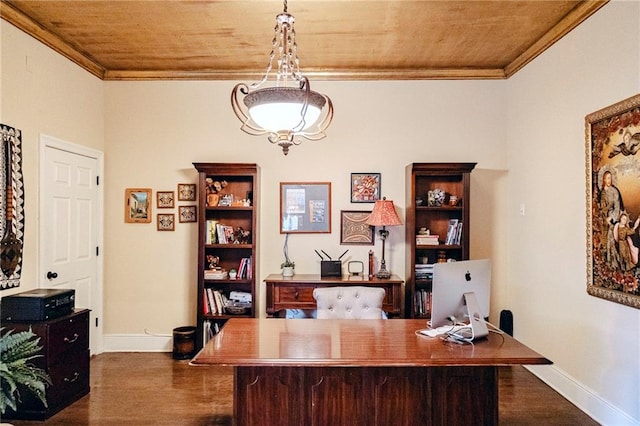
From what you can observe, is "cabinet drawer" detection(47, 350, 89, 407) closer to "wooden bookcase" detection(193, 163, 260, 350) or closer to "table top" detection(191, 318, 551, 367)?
"wooden bookcase" detection(193, 163, 260, 350)

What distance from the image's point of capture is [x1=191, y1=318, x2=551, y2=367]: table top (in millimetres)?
2058

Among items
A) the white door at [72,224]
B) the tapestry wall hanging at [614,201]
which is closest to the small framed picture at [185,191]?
the white door at [72,224]

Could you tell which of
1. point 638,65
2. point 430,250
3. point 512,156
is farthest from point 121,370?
point 638,65

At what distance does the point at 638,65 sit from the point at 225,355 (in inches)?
119

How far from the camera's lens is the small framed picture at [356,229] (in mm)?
4566

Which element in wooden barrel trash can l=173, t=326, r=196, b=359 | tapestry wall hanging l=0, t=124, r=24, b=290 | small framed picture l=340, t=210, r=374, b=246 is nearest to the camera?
tapestry wall hanging l=0, t=124, r=24, b=290

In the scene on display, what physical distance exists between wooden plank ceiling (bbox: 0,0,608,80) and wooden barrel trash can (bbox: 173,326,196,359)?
275cm

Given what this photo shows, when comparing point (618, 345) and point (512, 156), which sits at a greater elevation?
point (512, 156)

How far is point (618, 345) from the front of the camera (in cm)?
280

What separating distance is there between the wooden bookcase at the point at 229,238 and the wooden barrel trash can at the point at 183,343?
0.07 metres

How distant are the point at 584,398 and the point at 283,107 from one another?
307cm

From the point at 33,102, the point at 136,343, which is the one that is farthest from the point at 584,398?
the point at 33,102

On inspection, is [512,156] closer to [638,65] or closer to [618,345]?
[638,65]

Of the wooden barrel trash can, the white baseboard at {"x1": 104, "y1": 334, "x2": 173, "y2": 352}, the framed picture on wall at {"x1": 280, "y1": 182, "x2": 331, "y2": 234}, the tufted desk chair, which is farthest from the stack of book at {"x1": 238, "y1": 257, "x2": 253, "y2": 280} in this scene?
the tufted desk chair
